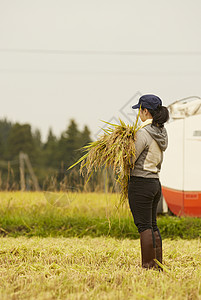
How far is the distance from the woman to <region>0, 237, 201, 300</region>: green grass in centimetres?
26

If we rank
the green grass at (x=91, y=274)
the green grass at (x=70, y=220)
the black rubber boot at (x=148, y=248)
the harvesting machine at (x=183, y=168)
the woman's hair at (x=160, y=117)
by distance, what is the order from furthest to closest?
the harvesting machine at (x=183, y=168) → the green grass at (x=70, y=220) → the woman's hair at (x=160, y=117) → the black rubber boot at (x=148, y=248) → the green grass at (x=91, y=274)

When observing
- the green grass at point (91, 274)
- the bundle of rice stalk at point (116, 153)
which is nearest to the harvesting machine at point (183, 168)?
the green grass at point (91, 274)

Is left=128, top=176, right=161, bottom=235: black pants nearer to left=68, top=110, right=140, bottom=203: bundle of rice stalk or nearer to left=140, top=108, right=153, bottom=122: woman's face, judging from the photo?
left=68, top=110, right=140, bottom=203: bundle of rice stalk

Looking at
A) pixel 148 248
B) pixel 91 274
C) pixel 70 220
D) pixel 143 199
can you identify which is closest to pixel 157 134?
pixel 143 199

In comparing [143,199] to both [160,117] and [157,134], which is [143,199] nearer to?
[157,134]

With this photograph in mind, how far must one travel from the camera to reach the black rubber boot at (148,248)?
342 cm

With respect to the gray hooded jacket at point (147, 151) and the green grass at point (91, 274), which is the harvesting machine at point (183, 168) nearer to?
the green grass at point (91, 274)

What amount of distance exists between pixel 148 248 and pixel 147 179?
25.8 inches

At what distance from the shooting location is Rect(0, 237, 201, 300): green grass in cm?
262

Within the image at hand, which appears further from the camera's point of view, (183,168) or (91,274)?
(183,168)

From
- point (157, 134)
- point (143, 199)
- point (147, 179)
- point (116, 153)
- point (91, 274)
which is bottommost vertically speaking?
point (91, 274)

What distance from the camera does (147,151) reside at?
350cm

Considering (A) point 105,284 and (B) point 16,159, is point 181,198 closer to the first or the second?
(A) point 105,284

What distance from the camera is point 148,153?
3.49 metres
